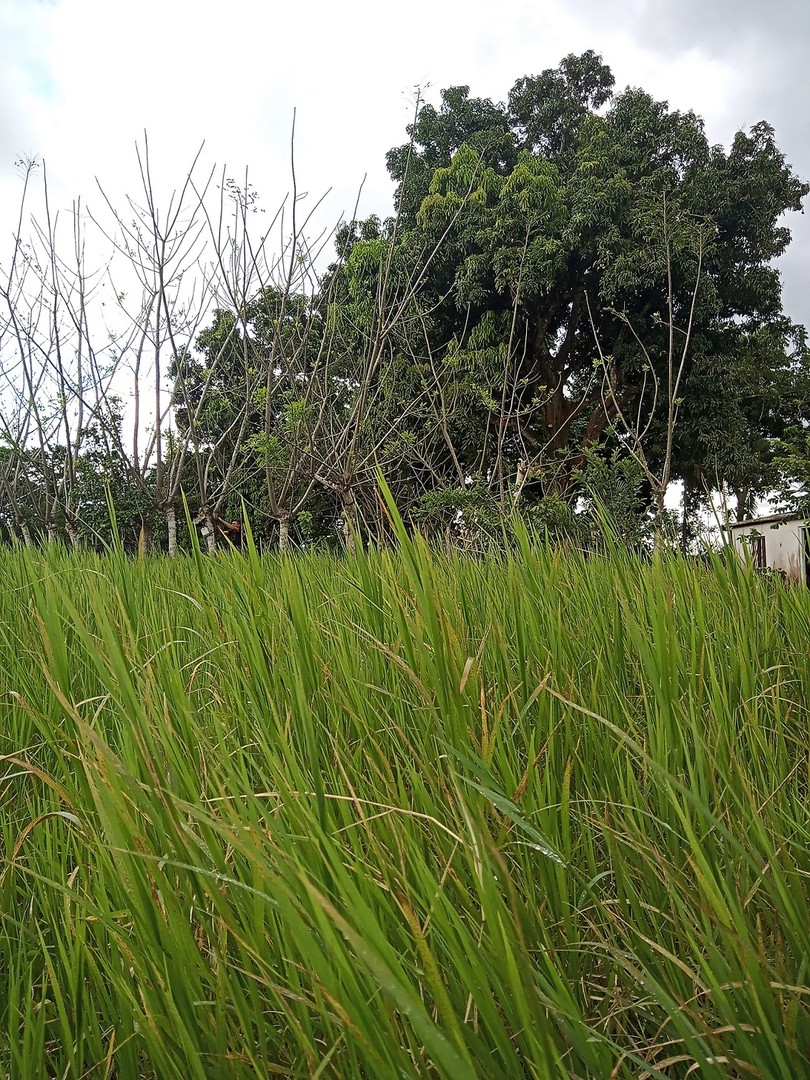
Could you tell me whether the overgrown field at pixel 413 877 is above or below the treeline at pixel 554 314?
below


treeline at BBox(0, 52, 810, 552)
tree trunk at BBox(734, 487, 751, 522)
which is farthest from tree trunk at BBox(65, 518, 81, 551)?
tree trunk at BBox(734, 487, 751, 522)

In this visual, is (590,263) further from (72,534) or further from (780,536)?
(72,534)

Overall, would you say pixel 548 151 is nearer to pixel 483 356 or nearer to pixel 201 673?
pixel 483 356

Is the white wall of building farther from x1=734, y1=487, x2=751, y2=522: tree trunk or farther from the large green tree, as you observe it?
x1=734, y1=487, x2=751, y2=522: tree trunk

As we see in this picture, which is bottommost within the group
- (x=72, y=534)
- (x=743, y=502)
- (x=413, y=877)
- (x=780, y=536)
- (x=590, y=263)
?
(x=780, y=536)

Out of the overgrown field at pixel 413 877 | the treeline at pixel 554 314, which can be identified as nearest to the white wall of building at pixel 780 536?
the treeline at pixel 554 314

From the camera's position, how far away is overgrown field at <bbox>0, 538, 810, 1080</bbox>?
0.56m

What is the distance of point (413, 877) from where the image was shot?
0.82 metres

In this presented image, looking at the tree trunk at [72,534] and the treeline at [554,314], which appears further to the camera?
the treeline at [554,314]

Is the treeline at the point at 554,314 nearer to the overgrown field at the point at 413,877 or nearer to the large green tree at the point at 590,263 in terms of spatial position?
the large green tree at the point at 590,263

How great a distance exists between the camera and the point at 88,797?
3.16ft

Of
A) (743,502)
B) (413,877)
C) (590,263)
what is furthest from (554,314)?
(413,877)

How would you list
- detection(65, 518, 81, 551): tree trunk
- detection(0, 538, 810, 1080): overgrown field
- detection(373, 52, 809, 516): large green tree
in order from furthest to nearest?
detection(373, 52, 809, 516): large green tree
detection(65, 518, 81, 551): tree trunk
detection(0, 538, 810, 1080): overgrown field

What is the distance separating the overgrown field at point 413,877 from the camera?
21.9 inches
